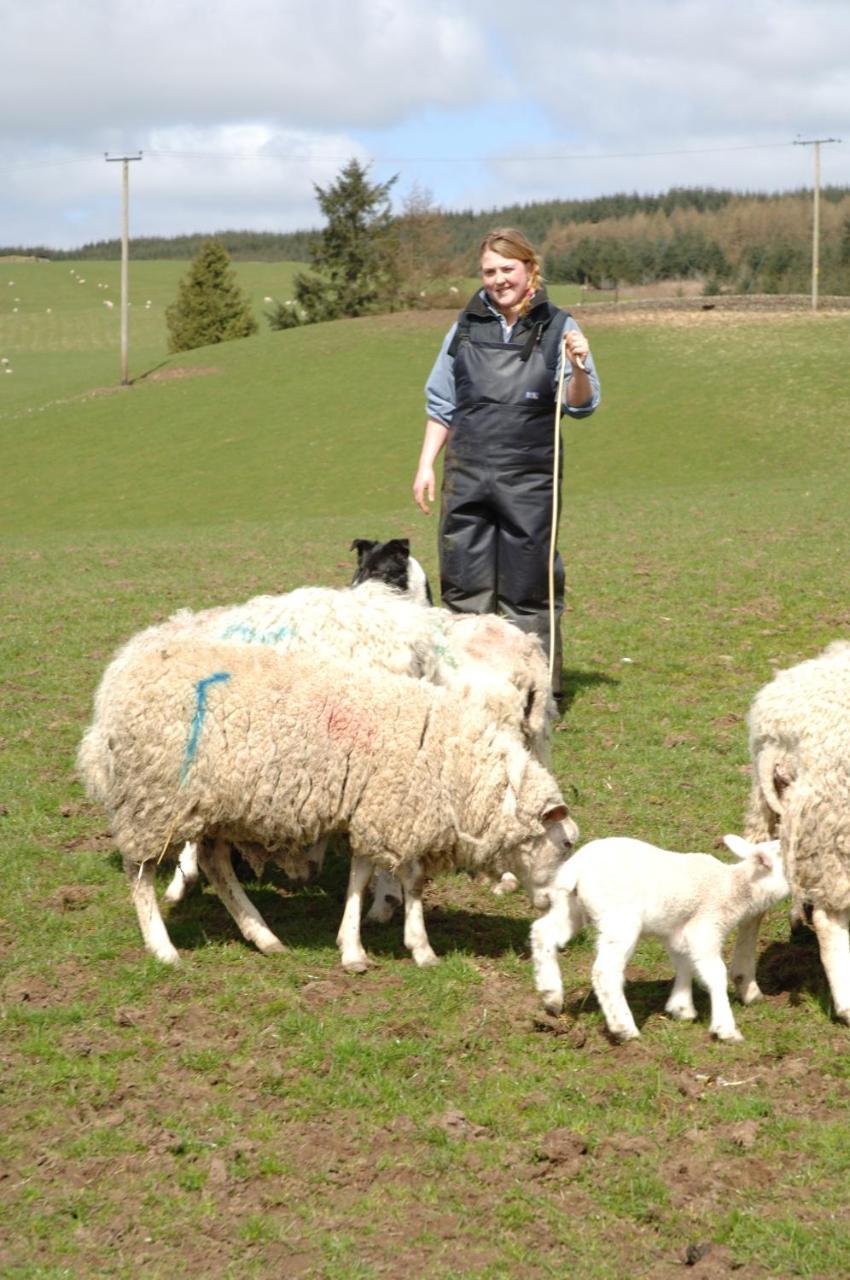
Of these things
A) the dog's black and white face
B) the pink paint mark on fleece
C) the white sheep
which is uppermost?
the dog's black and white face

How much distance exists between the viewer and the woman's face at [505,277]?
23.9ft

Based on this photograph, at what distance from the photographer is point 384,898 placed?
21.2ft

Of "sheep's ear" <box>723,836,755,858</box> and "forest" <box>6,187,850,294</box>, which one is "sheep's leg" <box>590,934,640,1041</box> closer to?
"sheep's ear" <box>723,836,755,858</box>

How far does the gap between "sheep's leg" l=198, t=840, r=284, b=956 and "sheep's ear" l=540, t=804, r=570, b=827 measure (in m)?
1.32

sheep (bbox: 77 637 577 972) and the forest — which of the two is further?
the forest

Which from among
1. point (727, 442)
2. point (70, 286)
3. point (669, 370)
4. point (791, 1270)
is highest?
point (70, 286)

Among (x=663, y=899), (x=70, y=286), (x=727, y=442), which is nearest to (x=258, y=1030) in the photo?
(x=663, y=899)

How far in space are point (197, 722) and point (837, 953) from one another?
111 inches

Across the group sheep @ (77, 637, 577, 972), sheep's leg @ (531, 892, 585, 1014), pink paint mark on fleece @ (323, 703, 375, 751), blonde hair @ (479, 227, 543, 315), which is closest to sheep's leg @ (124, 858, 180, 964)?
sheep @ (77, 637, 577, 972)

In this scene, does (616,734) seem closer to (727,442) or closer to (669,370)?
(727,442)

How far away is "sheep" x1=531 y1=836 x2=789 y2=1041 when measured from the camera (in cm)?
495

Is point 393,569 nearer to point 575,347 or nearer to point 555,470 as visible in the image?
point 555,470

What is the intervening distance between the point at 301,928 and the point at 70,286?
10755 cm

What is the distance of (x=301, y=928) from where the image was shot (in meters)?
6.27
